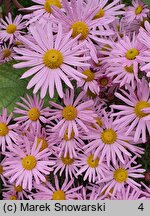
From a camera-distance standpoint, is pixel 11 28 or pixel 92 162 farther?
pixel 11 28

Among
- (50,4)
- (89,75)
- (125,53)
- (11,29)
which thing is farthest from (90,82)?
(11,29)

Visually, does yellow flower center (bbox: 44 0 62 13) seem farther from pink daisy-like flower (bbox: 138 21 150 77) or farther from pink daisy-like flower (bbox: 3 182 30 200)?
pink daisy-like flower (bbox: 3 182 30 200)

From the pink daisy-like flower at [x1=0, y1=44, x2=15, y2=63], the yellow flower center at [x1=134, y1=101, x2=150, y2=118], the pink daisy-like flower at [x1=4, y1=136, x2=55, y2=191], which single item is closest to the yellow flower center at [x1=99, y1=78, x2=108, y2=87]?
the yellow flower center at [x1=134, y1=101, x2=150, y2=118]

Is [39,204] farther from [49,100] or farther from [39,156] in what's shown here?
[49,100]

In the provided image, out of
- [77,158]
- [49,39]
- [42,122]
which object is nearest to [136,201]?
[77,158]

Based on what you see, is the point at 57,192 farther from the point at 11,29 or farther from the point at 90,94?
the point at 11,29

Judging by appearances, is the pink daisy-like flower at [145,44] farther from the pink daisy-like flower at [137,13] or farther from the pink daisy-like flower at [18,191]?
the pink daisy-like flower at [18,191]
